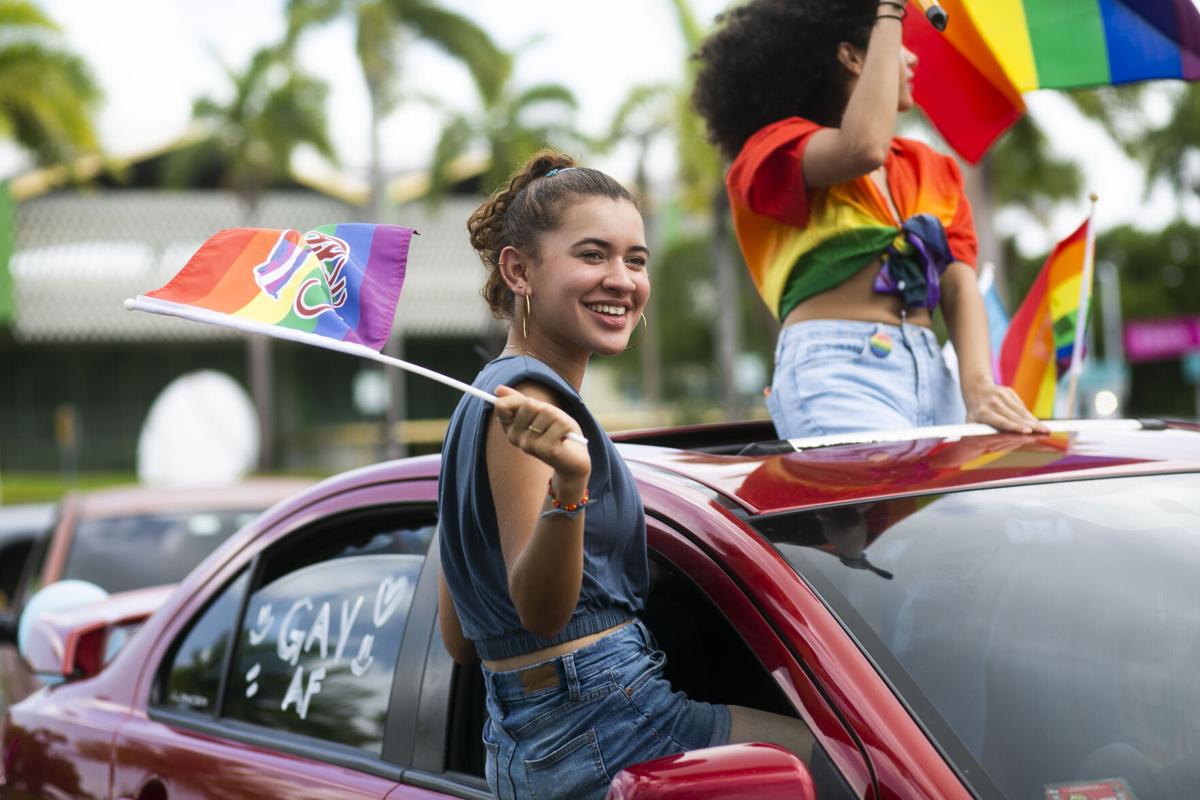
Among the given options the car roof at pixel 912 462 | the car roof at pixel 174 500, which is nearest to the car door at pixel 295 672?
the car roof at pixel 912 462

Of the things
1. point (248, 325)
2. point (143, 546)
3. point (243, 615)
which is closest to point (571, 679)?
point (248, 325)

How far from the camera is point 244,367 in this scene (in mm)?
46344

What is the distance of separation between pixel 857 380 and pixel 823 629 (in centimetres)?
122

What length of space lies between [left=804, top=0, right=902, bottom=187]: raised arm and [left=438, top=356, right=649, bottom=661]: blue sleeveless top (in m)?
1.11

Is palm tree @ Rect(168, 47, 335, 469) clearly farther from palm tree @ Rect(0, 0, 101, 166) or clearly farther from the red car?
the red car

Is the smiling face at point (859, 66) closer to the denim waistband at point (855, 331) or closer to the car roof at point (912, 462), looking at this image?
the denim waistband at point (855, 331)

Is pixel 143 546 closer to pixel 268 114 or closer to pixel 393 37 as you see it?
pixel 393 37

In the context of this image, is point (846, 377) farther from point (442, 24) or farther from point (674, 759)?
point (442, 24)

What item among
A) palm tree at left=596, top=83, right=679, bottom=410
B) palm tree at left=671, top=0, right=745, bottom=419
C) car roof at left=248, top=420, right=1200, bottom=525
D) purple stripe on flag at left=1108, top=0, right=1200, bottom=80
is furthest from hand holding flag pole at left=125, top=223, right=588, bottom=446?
palm tree at left=596, top=83, right=679, bottom=410

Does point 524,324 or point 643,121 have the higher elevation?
point 643,121

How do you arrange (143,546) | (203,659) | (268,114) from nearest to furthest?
1. (203,659)
2. (143,546)
3. (268,114)

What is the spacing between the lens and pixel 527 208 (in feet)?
7.06

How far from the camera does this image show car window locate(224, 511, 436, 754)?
8.54 feet

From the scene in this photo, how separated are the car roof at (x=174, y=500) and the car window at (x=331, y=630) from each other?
3.86 m
